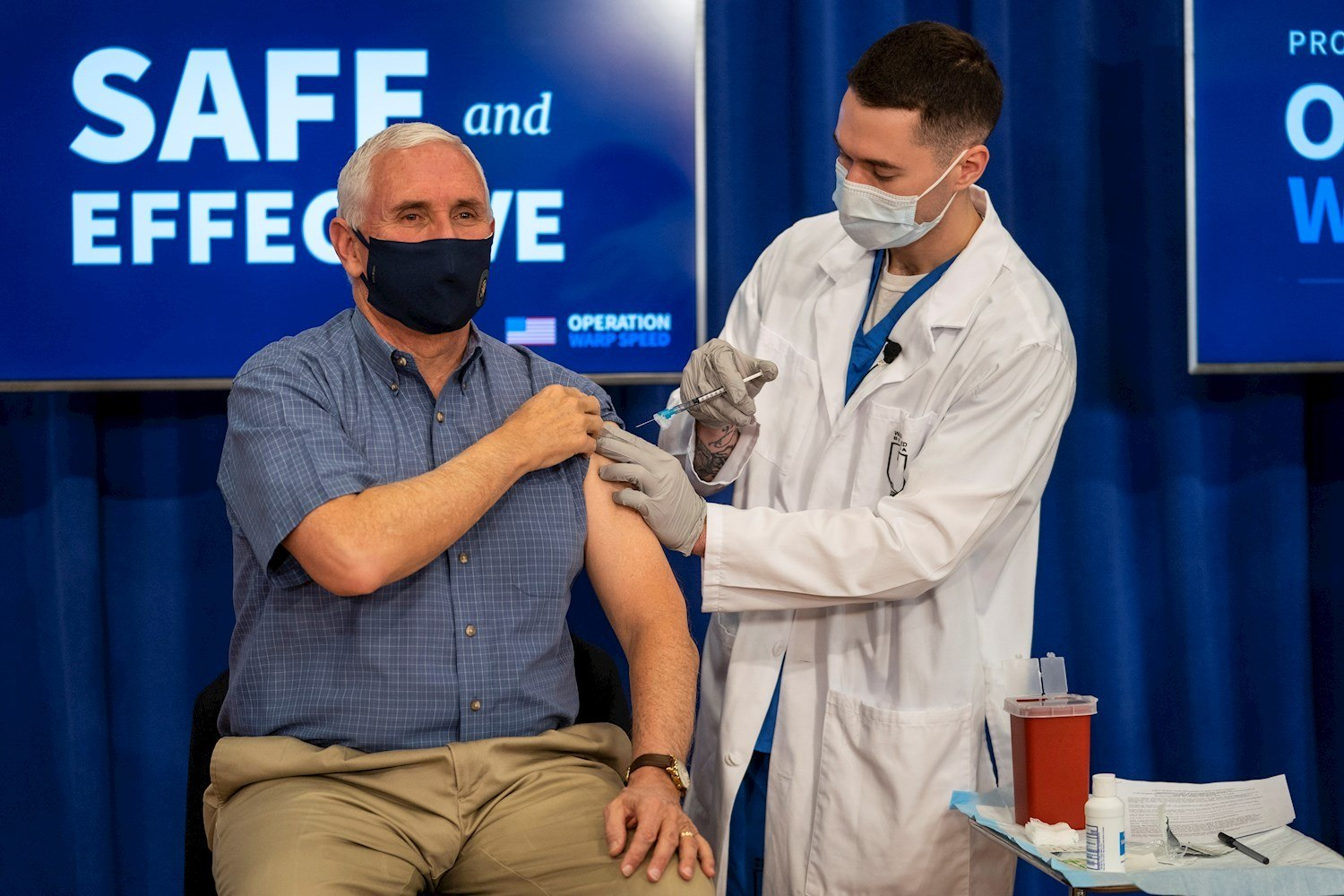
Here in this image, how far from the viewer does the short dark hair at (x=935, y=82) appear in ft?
6.75

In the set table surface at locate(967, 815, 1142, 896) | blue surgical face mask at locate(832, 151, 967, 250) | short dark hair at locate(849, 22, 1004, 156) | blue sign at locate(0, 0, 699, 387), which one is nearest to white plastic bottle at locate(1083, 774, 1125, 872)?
table surface at locate(967, 815, 1142, 896)

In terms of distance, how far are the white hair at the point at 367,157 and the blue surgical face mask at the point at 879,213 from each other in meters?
0.57

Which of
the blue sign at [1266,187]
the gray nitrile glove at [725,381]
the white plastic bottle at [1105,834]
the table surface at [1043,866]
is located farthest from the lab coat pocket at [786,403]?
the blue sign at [1266,187]

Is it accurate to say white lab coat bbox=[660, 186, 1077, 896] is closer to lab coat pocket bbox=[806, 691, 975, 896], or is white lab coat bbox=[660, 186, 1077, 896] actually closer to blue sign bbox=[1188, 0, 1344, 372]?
lab coat pocket bbox=[806, 691, 975, 896]

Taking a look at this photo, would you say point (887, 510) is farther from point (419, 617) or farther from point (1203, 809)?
point (419, 617)

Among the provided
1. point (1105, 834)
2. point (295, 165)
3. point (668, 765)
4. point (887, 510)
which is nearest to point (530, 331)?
point (295, 165)

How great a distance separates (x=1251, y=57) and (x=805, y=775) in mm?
1729

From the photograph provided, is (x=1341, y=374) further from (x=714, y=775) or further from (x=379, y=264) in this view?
(x=379, y=264)

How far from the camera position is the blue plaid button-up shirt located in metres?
1.76

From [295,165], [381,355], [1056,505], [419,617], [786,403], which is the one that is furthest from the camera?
[1056,505]

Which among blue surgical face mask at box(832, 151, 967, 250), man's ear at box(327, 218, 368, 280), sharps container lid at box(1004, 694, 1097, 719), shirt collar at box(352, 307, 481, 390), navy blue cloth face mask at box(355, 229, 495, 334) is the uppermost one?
blue surgical face mask at box(832, 151, 967, 250)

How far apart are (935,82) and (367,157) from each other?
85cm

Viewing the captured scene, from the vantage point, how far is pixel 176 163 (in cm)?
260

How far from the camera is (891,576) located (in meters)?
2.01
